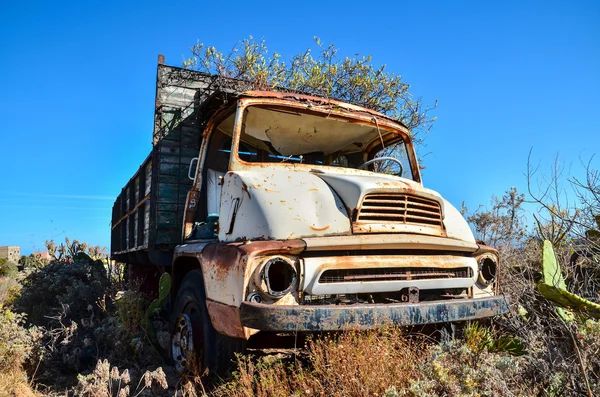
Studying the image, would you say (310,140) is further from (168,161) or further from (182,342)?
(182,342)

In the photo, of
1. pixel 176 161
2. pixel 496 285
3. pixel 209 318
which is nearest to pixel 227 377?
pixel 209 318

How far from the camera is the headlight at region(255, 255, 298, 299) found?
2826mm

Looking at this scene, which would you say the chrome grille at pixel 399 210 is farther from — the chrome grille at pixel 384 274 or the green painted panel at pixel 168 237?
the green painted panel at pixel 168 237

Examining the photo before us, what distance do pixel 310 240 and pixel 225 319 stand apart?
2.47ft

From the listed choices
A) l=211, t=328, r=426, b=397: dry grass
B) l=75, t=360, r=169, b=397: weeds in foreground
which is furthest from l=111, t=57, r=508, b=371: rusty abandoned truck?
l=75, t=360, r=169, b=397: weeds in foreground

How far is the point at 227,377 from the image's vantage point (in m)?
3.13

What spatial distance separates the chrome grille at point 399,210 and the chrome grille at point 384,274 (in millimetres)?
353

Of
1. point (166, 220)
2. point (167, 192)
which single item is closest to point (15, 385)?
point (166, 220)

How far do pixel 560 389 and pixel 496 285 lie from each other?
4.16 ft

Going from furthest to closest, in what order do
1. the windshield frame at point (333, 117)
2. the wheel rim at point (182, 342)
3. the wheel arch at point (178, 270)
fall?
1. the wheel arch at point (178, 270)
2. the windshield frame at point (333, 117)
3. the wheel rim at point (182, 342)

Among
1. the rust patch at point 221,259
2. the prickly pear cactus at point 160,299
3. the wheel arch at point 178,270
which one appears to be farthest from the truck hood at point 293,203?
the prickly pear cactus at point 160,299

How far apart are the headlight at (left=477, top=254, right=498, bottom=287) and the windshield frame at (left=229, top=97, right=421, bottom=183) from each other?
1308 millimetres

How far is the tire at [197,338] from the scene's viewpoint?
3197 mm

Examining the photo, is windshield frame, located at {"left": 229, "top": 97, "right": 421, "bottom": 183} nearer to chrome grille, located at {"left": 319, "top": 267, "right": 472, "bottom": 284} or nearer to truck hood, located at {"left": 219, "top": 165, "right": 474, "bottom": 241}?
truck hood, located at {"left": 219, "top": 165, "right": 474, "bottom": 241}
